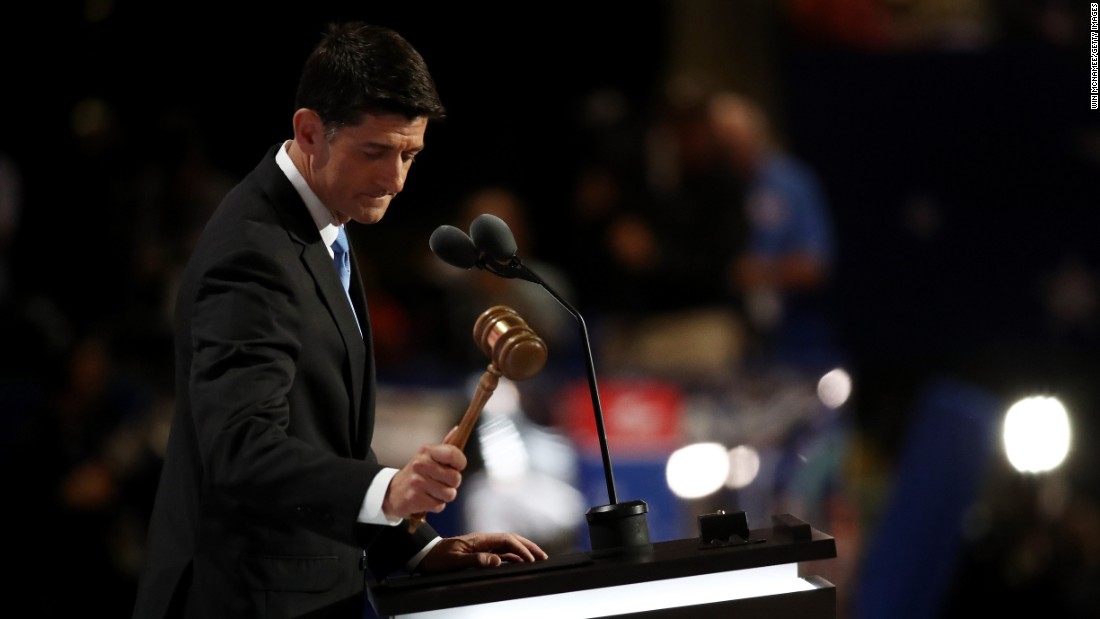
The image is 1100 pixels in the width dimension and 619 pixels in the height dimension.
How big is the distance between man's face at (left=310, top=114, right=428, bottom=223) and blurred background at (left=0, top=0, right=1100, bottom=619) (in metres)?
2.38

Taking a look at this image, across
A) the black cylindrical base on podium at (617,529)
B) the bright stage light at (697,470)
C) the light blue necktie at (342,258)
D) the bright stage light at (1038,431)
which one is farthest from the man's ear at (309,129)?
the bright stage light at (697,470)

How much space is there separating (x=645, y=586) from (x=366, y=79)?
27.3 inches

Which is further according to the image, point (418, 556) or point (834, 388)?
point (834, 388)

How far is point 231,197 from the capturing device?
1.73 m

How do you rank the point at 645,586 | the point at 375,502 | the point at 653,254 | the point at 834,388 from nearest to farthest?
Answer: the point at 375,502 → the point at 645,586 → the point at 834,388 → the point at 653,254

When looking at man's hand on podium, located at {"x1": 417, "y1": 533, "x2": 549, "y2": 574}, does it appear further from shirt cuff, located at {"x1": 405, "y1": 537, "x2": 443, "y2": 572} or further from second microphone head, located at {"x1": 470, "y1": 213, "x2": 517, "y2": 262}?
second microphone head, located at {"x1": 470, "y1": 213, "x2": 517, "y2": 262}

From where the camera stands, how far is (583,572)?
5.13 ft

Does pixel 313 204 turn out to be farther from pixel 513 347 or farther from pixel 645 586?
pixel 645 586

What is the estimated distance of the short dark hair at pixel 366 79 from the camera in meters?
1.64

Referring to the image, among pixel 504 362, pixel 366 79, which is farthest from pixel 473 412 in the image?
pixel 366 79

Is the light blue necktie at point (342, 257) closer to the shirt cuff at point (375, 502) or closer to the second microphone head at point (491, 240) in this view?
the second microphone head at point (491, 240)

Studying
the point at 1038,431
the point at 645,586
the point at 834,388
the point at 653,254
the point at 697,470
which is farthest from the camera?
the point at 653,254

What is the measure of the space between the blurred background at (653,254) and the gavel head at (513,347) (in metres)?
2.38

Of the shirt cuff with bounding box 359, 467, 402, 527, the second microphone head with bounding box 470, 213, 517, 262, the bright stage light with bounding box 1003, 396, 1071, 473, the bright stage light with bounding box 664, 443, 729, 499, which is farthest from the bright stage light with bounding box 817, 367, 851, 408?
the shirt cuff with bounding box 359, 467, 402, 527
